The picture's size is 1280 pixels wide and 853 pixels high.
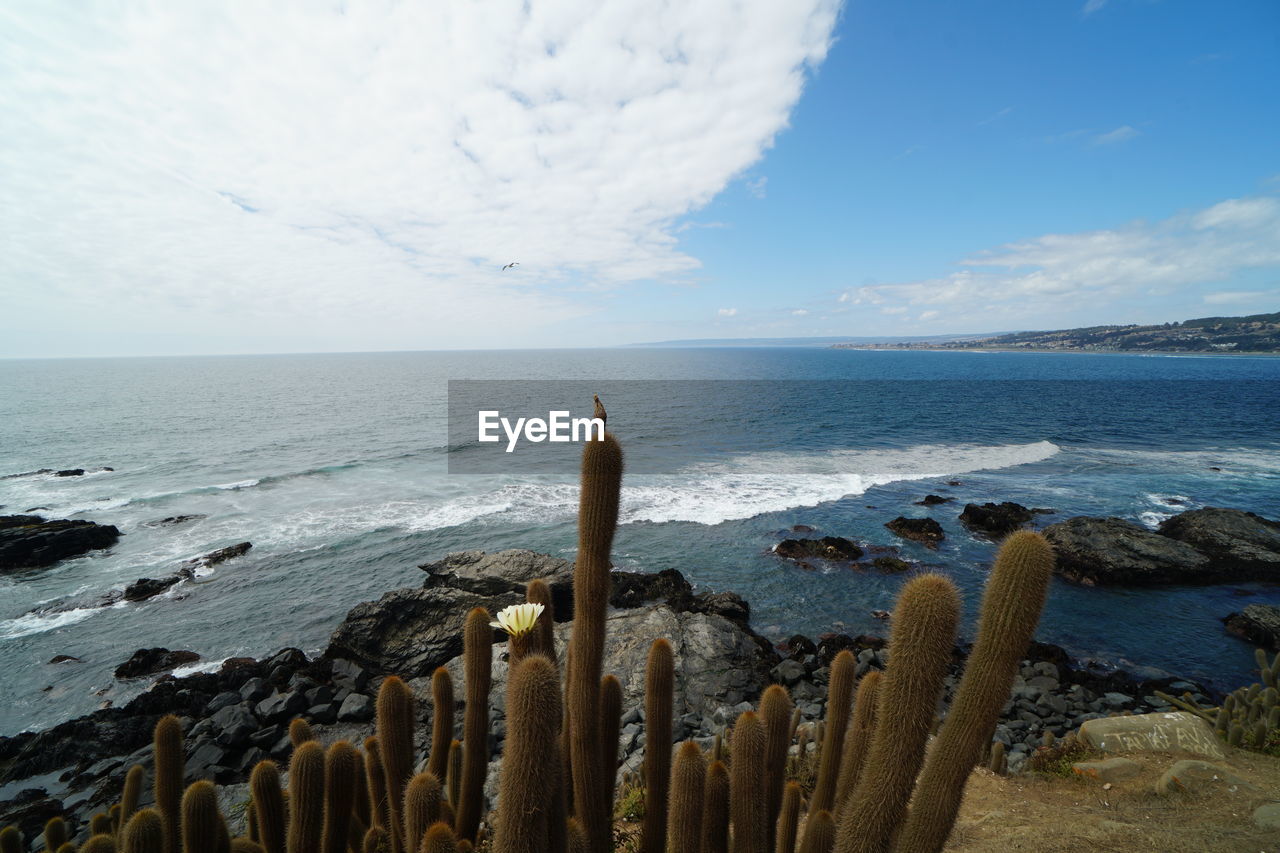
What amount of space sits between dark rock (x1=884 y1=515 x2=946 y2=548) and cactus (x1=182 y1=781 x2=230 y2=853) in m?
24.6

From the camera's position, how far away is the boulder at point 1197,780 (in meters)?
7.64

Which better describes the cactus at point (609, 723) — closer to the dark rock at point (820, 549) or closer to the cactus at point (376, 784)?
the cactus at point (376, 784)

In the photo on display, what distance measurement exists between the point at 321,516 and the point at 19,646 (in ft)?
38.4

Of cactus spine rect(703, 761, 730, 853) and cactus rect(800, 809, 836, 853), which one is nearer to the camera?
cactus rect(800, 809, 836, 853)

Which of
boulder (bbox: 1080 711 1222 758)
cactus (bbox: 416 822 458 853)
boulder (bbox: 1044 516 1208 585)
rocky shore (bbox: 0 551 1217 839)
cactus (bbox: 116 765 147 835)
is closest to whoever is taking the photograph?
cactus (bbox: 416 822 458 853)

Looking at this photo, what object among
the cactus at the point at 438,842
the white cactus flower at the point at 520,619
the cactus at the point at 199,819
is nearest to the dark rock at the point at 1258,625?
the white cactus flower at the point at 520,619

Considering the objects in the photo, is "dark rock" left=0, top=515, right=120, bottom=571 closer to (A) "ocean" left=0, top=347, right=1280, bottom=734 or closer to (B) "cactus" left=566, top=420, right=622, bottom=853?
(A) "ocean" left=0, top=347, right=1280, bottom=734

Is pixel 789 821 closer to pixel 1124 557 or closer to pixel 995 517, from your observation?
pixel 1124 557

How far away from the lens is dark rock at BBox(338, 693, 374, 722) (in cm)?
1402

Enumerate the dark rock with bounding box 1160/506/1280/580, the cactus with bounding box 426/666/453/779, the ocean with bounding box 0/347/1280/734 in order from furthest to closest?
the dark rock with bounding box 1160/506/1280/580
the ocean with bounding box 0/347/1280/734
the cactus with bounding box 426/666/453/779

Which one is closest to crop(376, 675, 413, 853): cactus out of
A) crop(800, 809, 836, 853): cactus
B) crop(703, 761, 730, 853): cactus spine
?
crop(703, 761, 730, 853): cactus spine

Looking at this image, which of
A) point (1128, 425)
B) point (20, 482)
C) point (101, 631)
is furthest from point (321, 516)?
point (1128, 425)

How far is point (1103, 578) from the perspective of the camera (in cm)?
2061

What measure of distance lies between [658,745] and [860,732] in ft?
5.37
